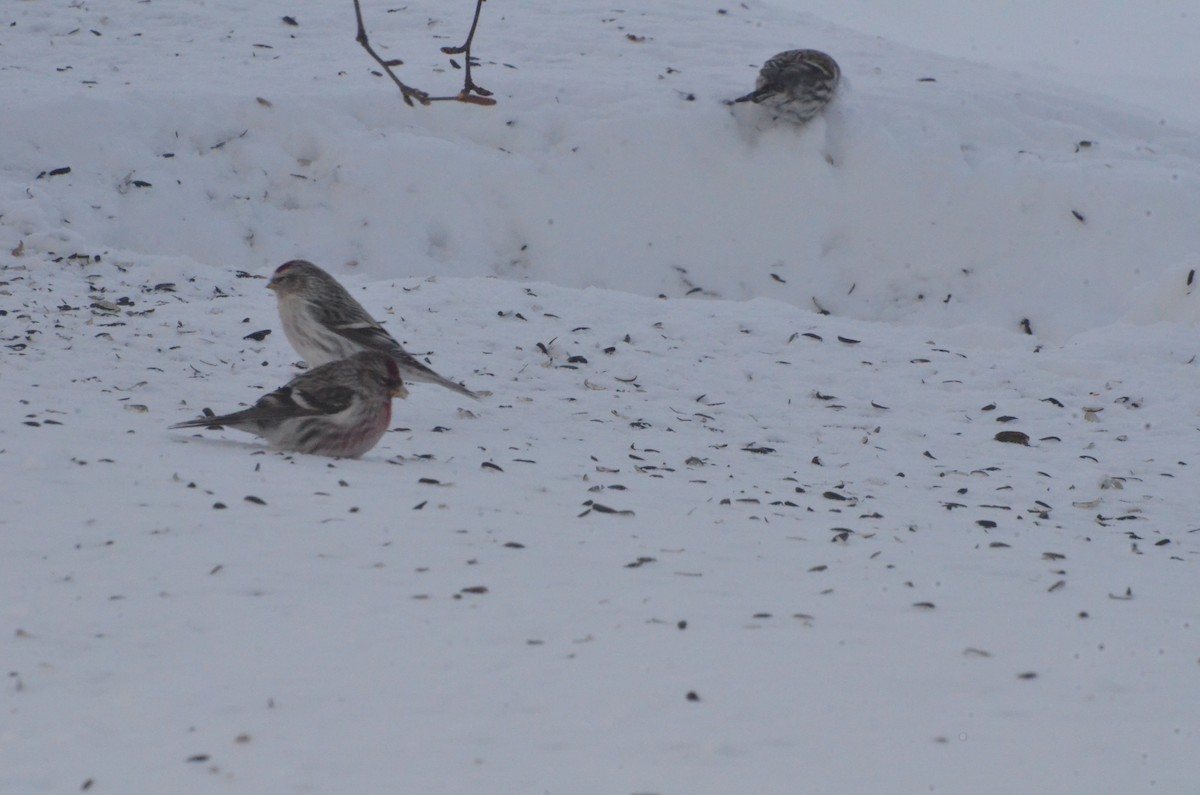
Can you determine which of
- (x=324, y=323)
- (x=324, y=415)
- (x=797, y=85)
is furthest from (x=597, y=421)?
(x=797, y=85)

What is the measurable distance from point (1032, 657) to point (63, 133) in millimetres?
7493

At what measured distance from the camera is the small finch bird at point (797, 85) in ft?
30.8

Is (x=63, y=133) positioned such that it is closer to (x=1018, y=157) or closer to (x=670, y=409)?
(x=670, y=409)

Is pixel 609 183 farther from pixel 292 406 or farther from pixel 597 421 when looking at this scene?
pixel 292 406

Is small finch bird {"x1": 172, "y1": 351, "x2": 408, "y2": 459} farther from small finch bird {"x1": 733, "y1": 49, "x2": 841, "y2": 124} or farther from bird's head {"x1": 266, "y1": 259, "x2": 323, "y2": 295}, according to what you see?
small finch bird {"x1": 733, "y1": 49, "x2": 841, "y2": 124}

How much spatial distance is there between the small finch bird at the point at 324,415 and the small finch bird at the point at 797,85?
564cm

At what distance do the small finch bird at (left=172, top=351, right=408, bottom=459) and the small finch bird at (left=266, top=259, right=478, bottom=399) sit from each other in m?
0.78

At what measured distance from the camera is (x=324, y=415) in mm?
4441

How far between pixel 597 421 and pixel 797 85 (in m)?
4.78

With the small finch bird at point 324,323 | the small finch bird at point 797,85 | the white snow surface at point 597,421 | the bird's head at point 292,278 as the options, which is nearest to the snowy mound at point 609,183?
the white snow surface at point 597,421

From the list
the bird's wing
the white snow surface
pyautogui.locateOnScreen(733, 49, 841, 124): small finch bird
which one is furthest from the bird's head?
pyautogui.locateOnScreen(733, 49, 841, 124): small finch bird

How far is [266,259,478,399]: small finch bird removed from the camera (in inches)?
214

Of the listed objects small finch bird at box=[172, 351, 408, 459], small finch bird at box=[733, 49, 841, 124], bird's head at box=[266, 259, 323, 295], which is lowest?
small finch bird at box=[172, 351, 408, 459]

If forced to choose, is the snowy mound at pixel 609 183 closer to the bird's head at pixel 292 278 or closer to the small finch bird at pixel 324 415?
the bird's head at pixel 292 278
